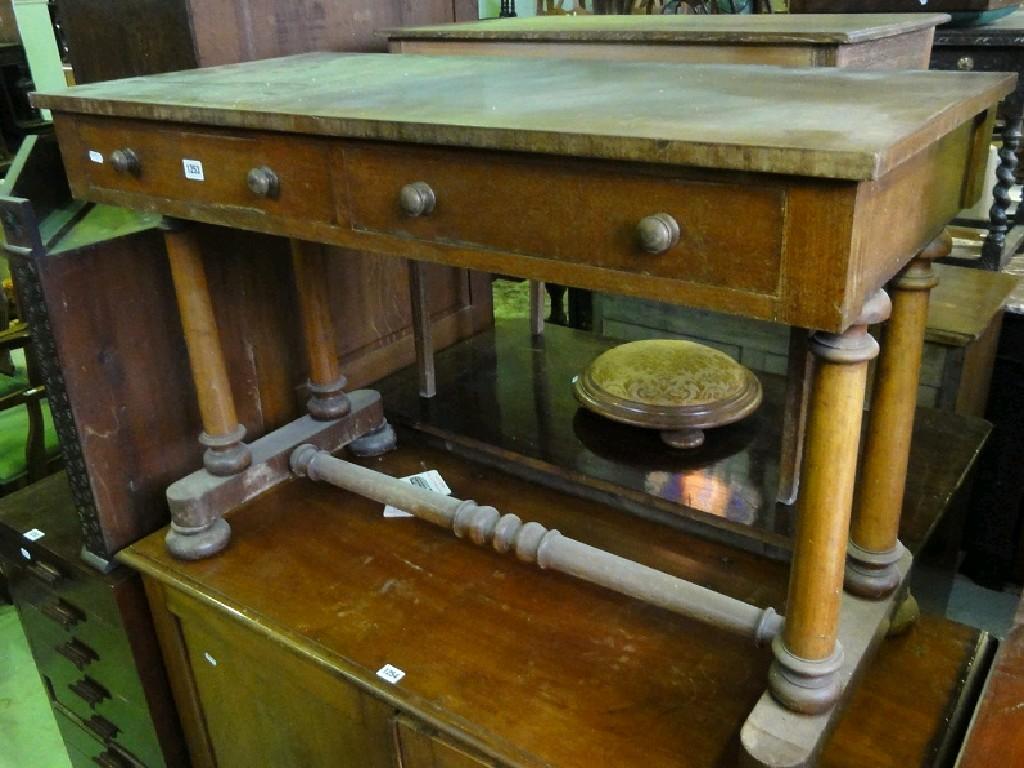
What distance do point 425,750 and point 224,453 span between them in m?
0.58

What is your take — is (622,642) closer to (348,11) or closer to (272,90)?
(272,90)

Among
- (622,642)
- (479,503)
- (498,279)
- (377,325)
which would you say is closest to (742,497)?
(622,642)

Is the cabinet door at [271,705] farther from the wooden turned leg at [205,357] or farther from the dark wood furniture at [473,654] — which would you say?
the wooden turned leg at [205,357]

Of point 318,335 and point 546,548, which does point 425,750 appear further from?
point 318,335

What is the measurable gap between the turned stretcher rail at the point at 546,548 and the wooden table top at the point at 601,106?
554 millimetres

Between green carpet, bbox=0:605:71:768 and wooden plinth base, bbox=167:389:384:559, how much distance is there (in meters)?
0.89

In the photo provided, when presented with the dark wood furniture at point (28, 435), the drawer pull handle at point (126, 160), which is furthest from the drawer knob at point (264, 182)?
the dark wood furniture at point (28, 435)

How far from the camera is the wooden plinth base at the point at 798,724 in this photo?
0.86m

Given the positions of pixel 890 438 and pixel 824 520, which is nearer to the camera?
pixel 824 520

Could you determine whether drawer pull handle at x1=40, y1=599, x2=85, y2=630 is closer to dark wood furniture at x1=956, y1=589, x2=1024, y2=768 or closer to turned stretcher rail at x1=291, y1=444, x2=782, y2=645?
turned stretcher rail at x1=291, y1=444, x2=782, y2=645

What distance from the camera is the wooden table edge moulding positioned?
692 mm

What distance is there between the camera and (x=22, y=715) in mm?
2004

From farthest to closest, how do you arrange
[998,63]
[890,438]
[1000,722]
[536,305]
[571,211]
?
[998,63]
[536,305]
[890,438]
[571,211]
[1000,722]

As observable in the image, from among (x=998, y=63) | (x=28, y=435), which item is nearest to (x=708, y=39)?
(x=998, y=63)
